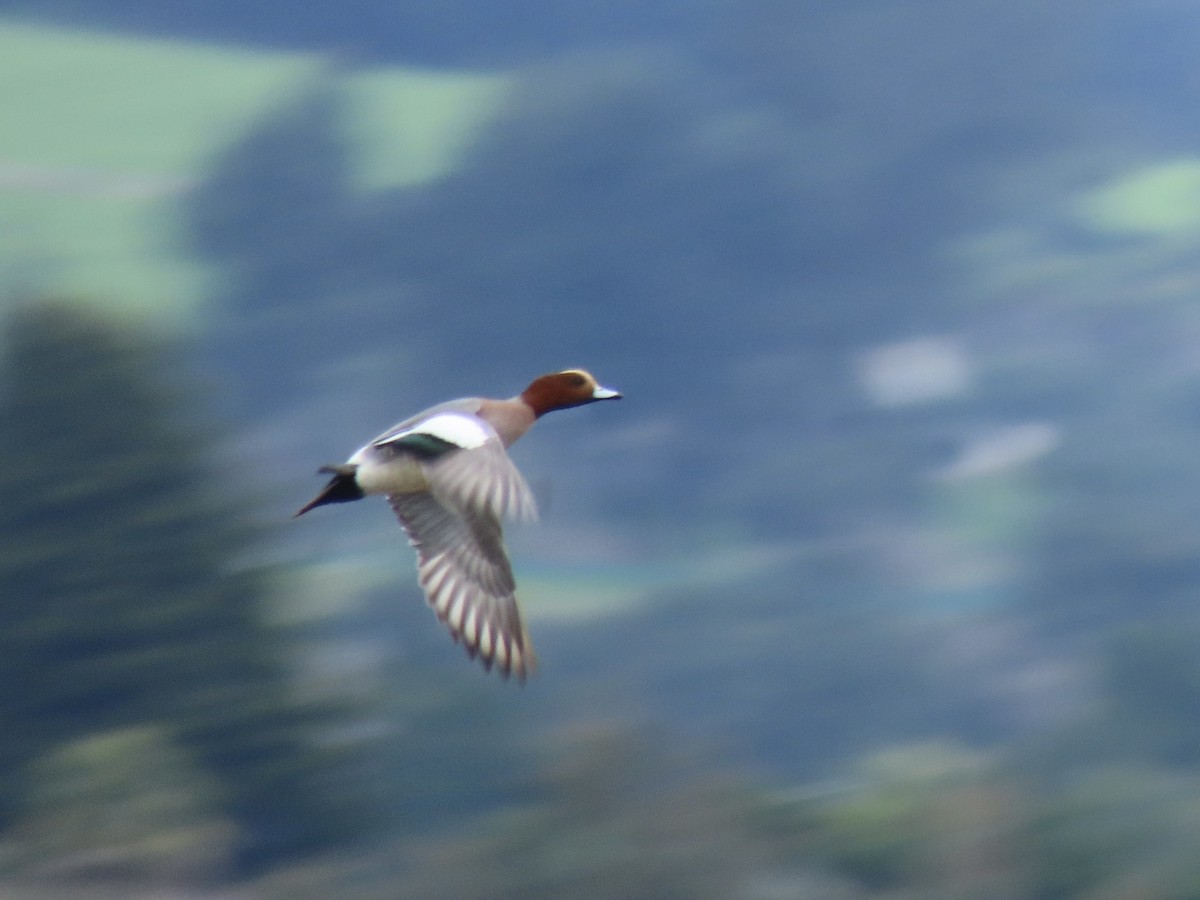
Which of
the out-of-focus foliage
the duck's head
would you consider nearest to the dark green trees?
the out-of-focus foliage

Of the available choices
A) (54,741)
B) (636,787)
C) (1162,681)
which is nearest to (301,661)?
(54,741)

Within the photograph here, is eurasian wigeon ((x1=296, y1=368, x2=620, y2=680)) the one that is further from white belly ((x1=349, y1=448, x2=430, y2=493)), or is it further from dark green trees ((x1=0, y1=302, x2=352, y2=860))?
dark green trees ((x1=0, y1=302, x2=352, y2=860))

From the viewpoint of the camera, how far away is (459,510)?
3326 millimetres

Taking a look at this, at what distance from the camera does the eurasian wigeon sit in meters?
3.21

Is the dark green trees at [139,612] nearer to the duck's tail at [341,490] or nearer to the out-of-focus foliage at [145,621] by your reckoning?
the out-of-focus foliage at [145,621]

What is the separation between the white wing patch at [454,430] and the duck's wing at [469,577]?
20 cm

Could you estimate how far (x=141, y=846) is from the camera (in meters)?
6.16

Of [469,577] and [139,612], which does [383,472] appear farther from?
[139,612]

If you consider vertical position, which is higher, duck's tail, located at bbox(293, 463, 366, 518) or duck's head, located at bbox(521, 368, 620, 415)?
duck's head, located at bbox(521, 368, 620, 415)

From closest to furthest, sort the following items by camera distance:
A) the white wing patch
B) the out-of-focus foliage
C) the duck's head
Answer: the white wing patch → the duck's head → the out-of-focus foliage

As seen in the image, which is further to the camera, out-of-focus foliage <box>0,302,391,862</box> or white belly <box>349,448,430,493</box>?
out-of-focus foliage <box>0,302,391,862</box>

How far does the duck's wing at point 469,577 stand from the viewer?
345cm

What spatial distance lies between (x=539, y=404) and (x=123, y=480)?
4940 millimetres

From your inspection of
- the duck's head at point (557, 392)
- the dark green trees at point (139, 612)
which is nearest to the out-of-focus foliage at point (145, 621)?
the dark green trees at point (139, 612)
